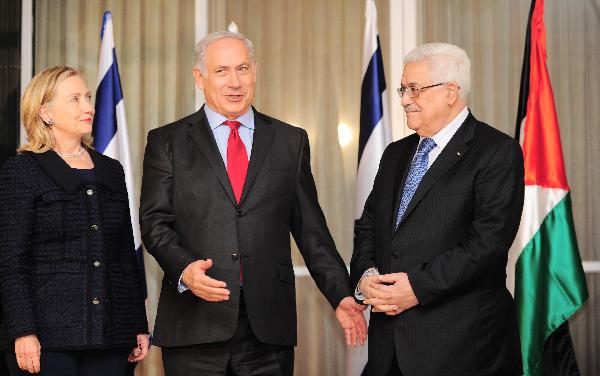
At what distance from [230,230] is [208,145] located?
0.32 meters

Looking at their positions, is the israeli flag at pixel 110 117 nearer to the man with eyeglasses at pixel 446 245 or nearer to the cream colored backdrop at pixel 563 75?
the cream colored backdrop at pixel 563 75

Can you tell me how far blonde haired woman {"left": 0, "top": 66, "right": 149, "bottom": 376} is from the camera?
2656 mm

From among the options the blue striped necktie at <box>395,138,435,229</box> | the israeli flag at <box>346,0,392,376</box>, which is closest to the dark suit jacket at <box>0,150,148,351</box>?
the blue striped necktie at <box>395,138,435,229</box>

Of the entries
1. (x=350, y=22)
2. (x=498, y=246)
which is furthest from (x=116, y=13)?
(x=498, y=246)

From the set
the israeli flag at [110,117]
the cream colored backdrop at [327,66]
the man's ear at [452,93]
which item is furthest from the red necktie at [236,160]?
the cream colored backdrop at [327,66]

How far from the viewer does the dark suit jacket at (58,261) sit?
8.72 feet

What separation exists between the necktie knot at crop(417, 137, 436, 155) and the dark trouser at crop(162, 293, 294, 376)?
0.79 m

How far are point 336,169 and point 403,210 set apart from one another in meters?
2.39

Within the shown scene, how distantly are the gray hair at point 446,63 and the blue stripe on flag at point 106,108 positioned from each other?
219cm

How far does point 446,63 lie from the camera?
2.76 meters

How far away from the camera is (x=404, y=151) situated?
292 centimetres

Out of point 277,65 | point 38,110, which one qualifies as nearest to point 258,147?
point 38,110

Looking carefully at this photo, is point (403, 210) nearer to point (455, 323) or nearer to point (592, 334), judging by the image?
point (455, 323)

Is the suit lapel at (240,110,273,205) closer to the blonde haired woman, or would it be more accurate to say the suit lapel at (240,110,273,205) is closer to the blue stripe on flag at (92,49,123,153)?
the blonde haired woman
